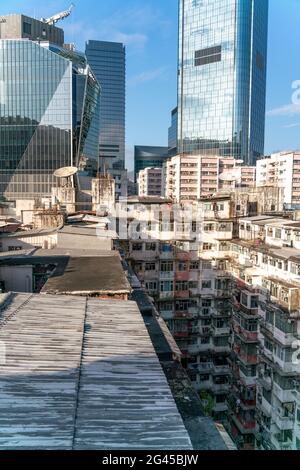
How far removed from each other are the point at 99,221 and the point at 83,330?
1610 centimetres

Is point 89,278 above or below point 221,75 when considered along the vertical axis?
below

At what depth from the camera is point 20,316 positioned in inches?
294

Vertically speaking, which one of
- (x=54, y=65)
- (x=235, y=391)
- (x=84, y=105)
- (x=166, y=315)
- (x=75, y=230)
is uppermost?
(x=54, y=65)

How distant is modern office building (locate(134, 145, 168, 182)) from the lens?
115 metres

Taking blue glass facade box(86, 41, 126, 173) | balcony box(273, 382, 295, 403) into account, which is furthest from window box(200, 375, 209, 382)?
blue glass facade box(86, 41, 126, 173)

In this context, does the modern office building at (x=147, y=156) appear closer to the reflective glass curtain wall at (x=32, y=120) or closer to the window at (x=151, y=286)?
the reflective glass curtain wall at (x=32, y=120)

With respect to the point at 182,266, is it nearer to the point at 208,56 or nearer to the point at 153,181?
the point at 153,181

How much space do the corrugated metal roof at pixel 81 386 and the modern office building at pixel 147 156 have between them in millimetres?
109059

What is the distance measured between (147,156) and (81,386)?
113 metres

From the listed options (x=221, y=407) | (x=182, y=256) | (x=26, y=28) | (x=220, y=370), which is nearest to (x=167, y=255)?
(x=182, y=256)

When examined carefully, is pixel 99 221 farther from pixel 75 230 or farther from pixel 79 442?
pixel 79 442

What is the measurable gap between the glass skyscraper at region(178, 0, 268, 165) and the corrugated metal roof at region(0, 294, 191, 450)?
76382 millimetres

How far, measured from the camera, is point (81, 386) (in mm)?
5066
